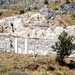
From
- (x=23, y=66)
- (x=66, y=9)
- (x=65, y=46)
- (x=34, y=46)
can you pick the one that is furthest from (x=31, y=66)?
(x=66, y=9)

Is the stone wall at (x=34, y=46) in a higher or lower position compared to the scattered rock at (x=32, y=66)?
higher

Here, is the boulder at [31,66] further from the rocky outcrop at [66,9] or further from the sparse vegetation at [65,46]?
the rocky outcrop at [66,9]

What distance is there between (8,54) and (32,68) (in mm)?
10718

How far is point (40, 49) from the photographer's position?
46188mm

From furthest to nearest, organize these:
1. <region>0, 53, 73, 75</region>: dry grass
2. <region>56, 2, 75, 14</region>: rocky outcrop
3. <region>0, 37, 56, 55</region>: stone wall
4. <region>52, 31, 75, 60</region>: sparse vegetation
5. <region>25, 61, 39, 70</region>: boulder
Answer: <region>56, 2, 75, 14</region>: rocky outcrop < <region>0, 37, 56, 55</region>: stone wall < <region>52, 31, 75, 60</region>: sparse vegetation < <region>25, 61, 39, 70</region>: boulder < <region>0, 53, 73, 75</region>: dry grass

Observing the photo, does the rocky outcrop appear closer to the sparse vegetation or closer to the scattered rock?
the sparse vegetation

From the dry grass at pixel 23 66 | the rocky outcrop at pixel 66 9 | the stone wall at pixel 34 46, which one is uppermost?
the rocky outcrop at pixel 66 9

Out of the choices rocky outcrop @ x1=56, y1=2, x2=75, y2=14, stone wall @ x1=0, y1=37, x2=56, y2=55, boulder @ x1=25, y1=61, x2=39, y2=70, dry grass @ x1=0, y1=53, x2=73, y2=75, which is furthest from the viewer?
rocky outcrop @ x1=56, y1=2, x2=75, y2=14

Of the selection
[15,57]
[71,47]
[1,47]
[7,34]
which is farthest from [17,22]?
[71,47]

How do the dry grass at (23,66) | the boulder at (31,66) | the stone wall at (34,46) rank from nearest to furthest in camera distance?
the dry grass at (23,66), the boulder at (31,66), the stone wall at (34,46)

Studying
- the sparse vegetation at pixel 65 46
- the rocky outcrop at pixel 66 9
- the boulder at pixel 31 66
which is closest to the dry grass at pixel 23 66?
the boulder at pixel 31 66

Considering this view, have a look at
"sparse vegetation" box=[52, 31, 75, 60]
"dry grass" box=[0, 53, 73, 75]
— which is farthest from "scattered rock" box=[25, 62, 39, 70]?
"sparse vegetation" box=[52, 31, 75, 60]

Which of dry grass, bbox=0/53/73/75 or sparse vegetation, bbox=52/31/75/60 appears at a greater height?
sparse vegetation, bbox=52/31/75/60

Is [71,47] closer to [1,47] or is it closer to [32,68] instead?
[32,68]
